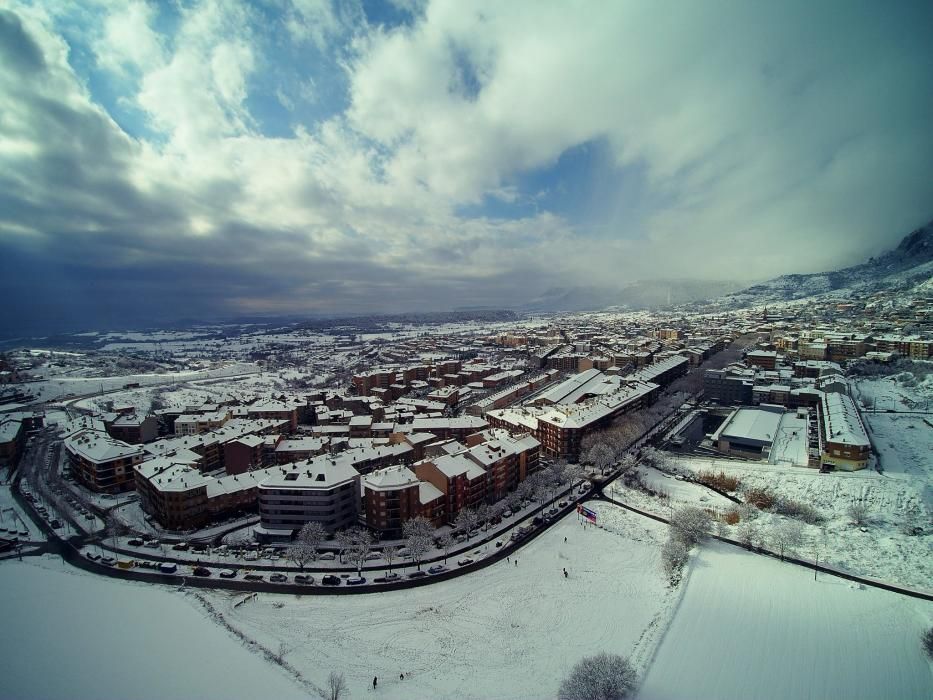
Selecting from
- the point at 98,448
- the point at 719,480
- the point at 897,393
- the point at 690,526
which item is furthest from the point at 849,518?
the point at 98,448

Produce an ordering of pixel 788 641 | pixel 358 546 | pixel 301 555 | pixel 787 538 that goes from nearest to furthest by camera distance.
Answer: pixel 788 641 < pixel 301 555 < pixel 787 538 < pixel 358 546

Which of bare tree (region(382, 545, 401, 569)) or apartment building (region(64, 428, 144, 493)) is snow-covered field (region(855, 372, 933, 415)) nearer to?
bare tree (region(382, 545, 401, 569))

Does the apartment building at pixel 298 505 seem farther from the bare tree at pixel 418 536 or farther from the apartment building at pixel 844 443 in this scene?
the apartment building at pixel 844 443

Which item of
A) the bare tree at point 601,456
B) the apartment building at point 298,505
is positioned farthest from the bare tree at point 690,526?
the apartment building at point 298,505

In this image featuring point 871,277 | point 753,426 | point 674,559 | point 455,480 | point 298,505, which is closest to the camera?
point 674,559

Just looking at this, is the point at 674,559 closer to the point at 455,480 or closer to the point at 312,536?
the point at 455,480

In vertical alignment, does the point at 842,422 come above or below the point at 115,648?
above
